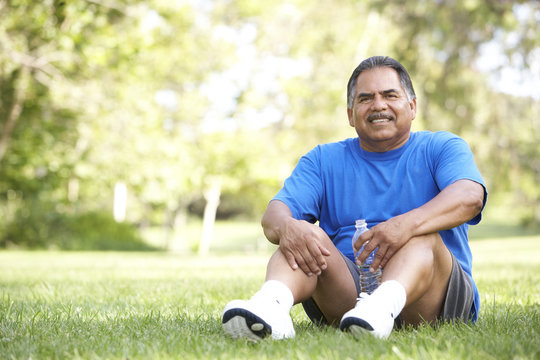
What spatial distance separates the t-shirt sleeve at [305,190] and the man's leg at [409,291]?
2.10 ft

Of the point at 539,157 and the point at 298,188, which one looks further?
the point at 539,157

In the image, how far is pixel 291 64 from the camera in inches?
922

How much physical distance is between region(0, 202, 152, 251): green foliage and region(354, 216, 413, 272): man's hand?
1579 cm

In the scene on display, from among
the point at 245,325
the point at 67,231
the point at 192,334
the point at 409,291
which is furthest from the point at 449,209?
the point at 67,231

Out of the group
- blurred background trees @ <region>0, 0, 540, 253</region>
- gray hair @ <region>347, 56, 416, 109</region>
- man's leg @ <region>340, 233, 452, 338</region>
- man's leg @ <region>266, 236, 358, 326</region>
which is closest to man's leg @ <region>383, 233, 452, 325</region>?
man's leg @ <region>340, 233, 452, 338</region>

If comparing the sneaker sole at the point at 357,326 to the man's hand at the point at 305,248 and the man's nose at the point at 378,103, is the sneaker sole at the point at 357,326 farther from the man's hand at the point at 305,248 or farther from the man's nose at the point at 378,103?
the man's nose at the point at 378,103

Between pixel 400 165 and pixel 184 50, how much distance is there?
1070cm

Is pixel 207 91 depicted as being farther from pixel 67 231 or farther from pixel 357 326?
pixel 357 326

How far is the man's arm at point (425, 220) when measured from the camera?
2592 mm

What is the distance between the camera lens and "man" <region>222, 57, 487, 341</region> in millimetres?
2494

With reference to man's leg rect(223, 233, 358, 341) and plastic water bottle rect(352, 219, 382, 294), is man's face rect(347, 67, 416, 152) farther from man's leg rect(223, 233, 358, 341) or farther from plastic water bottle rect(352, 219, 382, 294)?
man's leg rect(223, 233, 358, 341)

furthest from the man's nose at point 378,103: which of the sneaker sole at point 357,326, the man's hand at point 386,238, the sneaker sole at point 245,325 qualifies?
the sneaker sole at point 245,325

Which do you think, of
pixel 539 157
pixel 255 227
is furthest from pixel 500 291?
pixel 255 227

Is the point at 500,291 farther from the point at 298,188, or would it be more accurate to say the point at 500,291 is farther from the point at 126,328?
the point at 126,328
